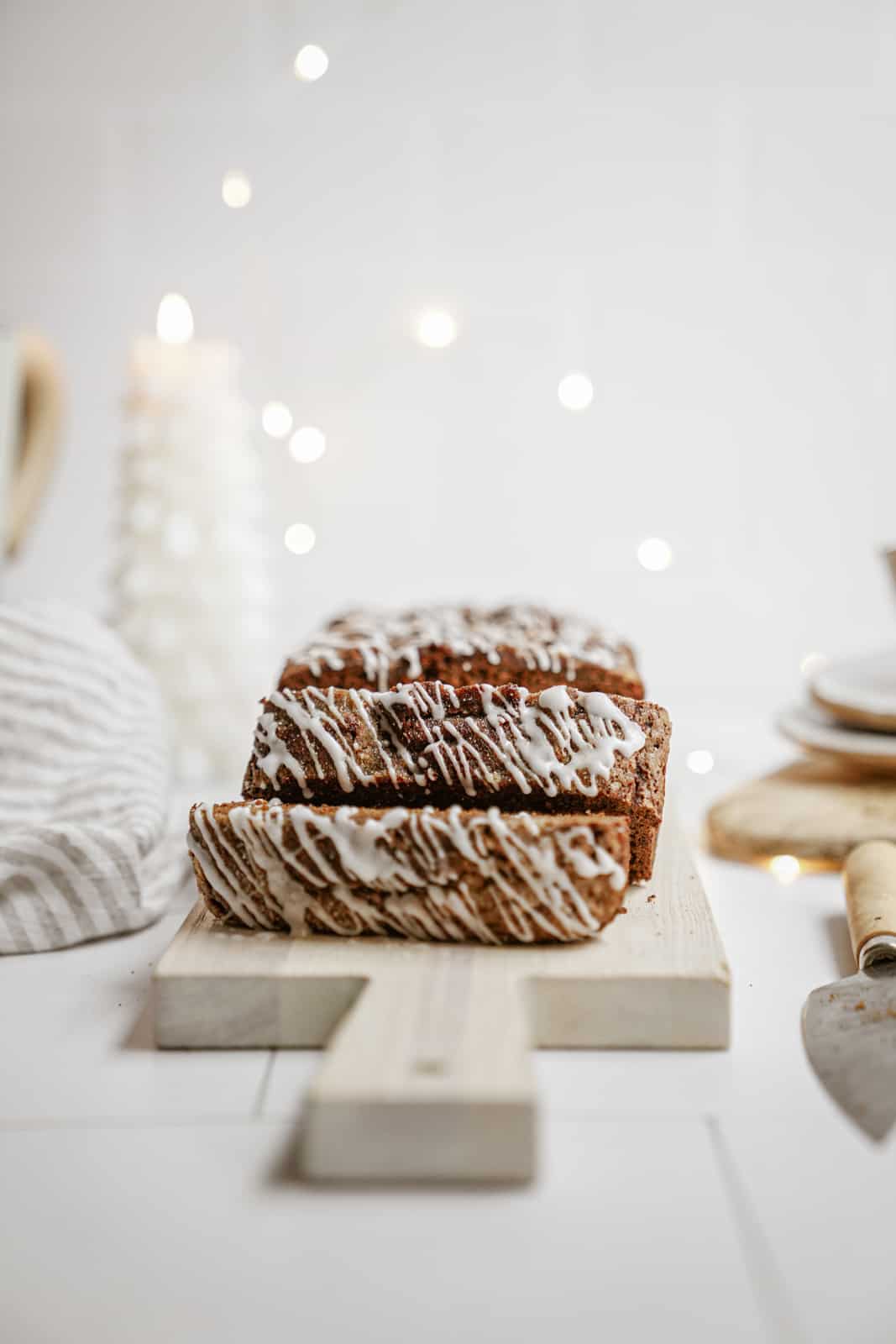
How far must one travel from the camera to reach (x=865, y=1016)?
1.17 meters

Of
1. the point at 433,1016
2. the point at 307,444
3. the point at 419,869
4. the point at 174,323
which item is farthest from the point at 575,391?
the point at 433,1016

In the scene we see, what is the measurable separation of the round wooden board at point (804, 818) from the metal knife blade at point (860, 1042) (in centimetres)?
38

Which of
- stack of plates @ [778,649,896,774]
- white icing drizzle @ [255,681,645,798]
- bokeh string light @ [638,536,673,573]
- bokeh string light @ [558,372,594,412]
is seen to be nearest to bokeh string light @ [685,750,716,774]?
stack of plates @ [778,649,896,774]

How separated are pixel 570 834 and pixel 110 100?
242cm

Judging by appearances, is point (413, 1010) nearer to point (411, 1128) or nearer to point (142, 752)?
point (411, 1128)

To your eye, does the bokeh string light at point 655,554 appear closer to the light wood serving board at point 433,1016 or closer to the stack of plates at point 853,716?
the stack of plates at point 853,716

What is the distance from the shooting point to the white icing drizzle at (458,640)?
63.7 inches

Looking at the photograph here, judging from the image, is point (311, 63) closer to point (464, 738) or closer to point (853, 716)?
point (853, 716)

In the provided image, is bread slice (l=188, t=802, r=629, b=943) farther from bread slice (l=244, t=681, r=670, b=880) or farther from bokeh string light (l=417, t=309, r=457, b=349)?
bokeh string light (l=417, t=309, r=457, b=349)

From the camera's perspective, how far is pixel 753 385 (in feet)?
9.37

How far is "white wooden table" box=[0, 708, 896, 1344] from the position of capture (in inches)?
31.5

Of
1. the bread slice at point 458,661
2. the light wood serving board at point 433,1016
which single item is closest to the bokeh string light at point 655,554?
the bread slice at point 458,661

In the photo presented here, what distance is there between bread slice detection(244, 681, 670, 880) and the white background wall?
1661 mm

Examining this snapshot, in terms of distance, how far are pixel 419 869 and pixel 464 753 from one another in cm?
17
